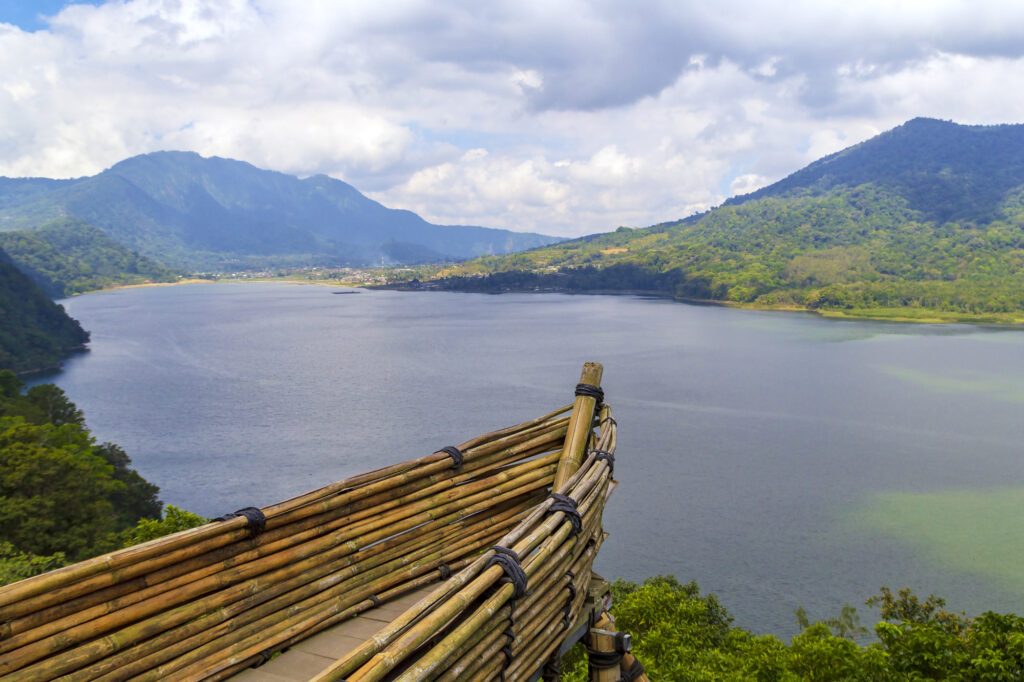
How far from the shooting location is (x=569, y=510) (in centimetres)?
289

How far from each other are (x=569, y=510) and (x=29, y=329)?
62.4m

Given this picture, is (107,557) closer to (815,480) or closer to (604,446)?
(604,446)

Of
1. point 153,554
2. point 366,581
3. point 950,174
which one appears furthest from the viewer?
point 950,174

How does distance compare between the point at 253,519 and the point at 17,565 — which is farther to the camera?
the point at 17,565

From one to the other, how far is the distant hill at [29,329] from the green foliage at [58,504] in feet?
99.8

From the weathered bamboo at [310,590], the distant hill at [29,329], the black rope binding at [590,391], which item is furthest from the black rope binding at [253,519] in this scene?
the distant hill at [29,329]

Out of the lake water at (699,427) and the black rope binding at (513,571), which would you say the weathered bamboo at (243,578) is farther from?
the lake water at (699,427)

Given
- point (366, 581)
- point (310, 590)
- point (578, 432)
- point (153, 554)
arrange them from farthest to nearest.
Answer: point (578, 432)
point (366, 581)
point (310, 590)
point (153, 554)

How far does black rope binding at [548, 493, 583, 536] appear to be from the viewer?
9.47ft

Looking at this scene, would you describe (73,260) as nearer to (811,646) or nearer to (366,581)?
(811,646)

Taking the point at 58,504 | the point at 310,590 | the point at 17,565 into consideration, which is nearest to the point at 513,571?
the point at 310,590

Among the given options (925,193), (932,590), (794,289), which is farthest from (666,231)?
(932,590)

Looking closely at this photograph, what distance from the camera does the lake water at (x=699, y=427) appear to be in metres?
19.9

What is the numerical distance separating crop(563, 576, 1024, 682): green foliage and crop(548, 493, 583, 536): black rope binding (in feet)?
30.4
